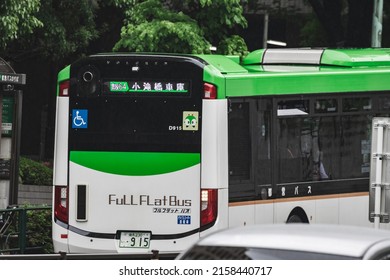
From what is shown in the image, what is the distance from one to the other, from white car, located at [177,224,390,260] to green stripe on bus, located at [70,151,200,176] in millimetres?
7897

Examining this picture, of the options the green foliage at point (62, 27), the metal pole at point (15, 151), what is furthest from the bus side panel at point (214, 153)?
the green foliage at point (62, 27)

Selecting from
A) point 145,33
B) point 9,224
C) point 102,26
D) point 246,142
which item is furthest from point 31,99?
point 246,142

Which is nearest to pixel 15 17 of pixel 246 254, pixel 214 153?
pixel 214 153

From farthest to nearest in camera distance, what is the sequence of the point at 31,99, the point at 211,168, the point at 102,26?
the point at 31,99 < the point at 102,26 < the point at 211,168

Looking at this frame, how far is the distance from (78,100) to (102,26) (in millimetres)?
22791

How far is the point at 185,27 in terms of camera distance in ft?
84.6

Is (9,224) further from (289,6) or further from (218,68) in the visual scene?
(289,6)

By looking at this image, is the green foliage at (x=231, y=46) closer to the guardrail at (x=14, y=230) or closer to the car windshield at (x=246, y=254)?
the guardrail at (x=14, y=230)

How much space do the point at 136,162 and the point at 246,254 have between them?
8.52 metres

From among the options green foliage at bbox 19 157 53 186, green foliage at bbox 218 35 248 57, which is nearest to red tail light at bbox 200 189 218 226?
green foliage at bbox 218 35 248 57

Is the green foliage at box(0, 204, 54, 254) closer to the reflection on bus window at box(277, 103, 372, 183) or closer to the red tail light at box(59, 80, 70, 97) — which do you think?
Answer: the red tail light at box(59, 80, 70, 97)

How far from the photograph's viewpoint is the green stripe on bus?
15.8 metres

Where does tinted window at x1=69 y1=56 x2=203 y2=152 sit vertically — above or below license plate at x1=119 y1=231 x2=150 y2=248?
above

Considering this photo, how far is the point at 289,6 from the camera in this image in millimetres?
46375
